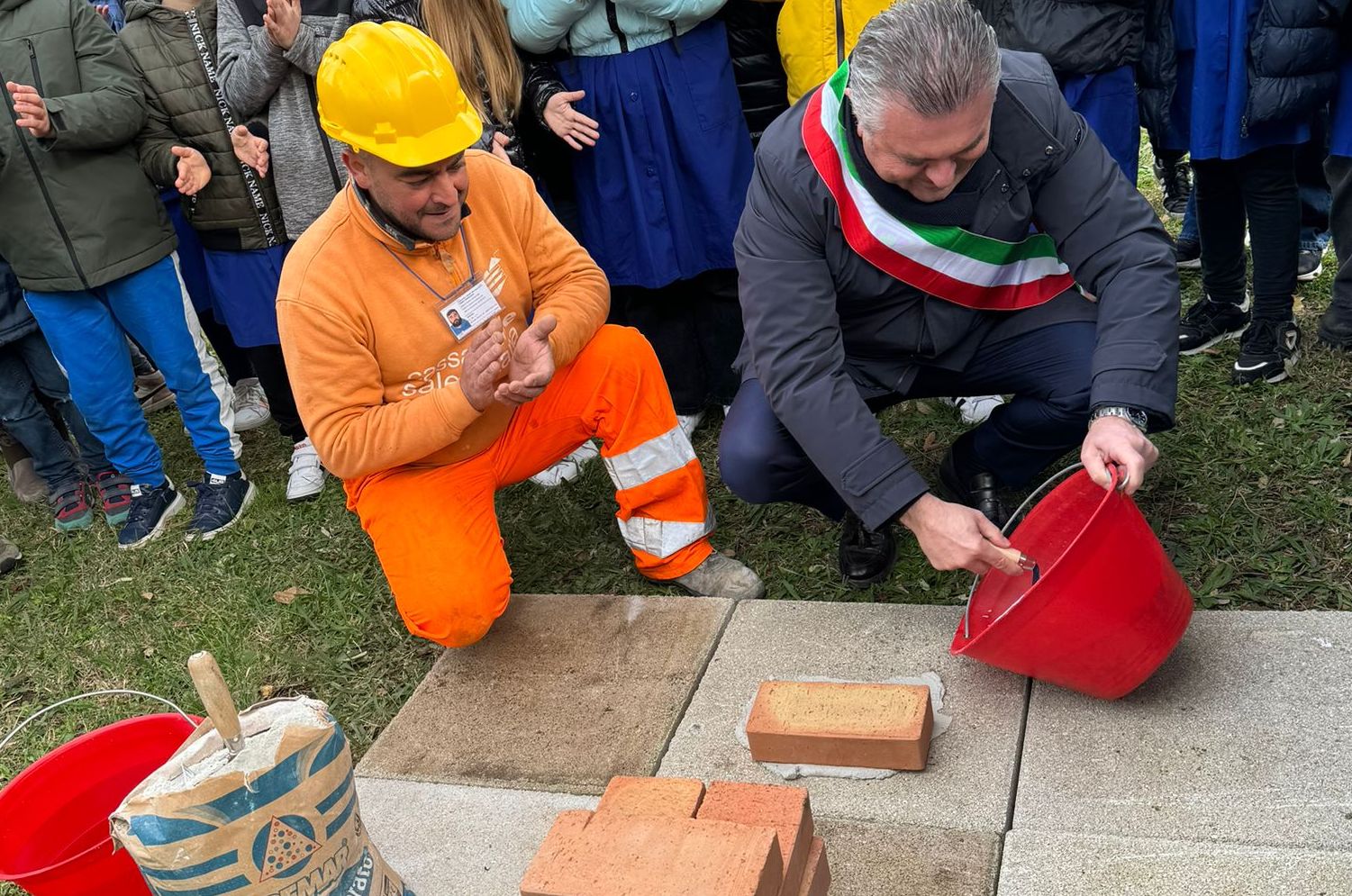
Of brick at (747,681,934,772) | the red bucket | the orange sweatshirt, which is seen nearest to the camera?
the red bucket

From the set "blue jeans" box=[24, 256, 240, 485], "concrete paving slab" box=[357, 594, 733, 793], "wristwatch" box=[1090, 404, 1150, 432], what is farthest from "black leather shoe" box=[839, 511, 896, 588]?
"blue jeans" box=[24, 256, 240, 485]

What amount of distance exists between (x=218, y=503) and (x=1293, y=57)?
406 cm

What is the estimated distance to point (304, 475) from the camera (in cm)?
474

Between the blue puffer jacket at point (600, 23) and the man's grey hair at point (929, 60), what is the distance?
145 cm

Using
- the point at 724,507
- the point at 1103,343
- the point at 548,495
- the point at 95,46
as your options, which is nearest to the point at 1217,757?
the point at 1103,343

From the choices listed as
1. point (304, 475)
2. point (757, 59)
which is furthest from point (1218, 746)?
point (304, 475)

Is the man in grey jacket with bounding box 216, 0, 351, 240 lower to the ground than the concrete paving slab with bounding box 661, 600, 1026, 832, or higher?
higher

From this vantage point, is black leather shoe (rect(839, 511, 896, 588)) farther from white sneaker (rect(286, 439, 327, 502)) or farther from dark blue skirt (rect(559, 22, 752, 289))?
white sneaker (rect(286, 439, 327, 502))

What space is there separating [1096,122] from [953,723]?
2.13m

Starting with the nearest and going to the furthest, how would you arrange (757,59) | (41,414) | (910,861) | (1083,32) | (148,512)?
(910,861) → (1083,32) → (757,59) → (148,512) → (41,414)

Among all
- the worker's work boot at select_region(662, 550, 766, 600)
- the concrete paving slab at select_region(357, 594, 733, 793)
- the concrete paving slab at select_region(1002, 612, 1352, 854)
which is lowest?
the worker's work boot at select_region(662, 550, 766, 600)

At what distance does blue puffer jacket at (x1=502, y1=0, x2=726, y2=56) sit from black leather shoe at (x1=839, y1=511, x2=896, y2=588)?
5.63 feet

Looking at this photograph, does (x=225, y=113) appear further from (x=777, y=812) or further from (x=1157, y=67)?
(x=777, y=812)

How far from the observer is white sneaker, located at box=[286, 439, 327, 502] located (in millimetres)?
4695
